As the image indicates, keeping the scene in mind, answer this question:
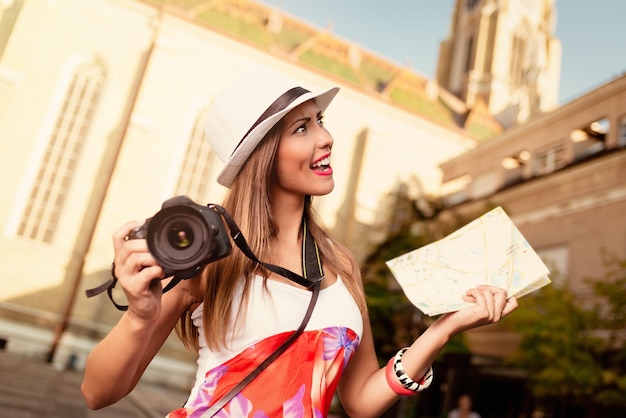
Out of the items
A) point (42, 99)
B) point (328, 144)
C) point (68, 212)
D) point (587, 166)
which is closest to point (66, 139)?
point (42, 99)

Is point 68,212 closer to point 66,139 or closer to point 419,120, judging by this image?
point 66,139

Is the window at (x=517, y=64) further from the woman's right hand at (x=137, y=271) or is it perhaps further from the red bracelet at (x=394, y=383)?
the woman's right hand at (x=137, y=271)

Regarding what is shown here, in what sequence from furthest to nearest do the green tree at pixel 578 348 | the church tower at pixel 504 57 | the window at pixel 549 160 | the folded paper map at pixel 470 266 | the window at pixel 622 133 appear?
1. the church tower at pixel 504 57
2. the window at pixel 549 160
3. the window at pixel 622 133
4. the green tree at pixel 578 348
5. the folded paper map at pixel 470 266

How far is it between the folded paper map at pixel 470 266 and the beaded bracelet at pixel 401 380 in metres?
0.20

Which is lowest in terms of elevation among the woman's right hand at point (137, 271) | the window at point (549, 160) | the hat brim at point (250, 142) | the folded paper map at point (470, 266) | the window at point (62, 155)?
the woman's right hand at point (137, 271)

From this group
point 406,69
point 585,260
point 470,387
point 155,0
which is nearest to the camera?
point 585,260

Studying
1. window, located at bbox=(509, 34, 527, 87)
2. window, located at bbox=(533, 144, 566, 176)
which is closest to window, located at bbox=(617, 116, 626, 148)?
window, located at bbox=(533, 144, 566, 176)

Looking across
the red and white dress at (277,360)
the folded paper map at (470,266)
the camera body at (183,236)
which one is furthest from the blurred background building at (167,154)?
the camera body at (183,236)

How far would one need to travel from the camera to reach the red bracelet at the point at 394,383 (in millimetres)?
1550

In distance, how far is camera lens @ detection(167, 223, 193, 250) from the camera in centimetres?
112

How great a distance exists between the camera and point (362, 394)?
5.39 ft

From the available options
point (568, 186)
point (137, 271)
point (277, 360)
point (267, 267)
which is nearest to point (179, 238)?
point (137, 271)

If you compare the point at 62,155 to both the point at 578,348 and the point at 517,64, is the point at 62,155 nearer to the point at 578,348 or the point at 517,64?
the point at 578,348

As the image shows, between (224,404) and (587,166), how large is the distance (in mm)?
16146
